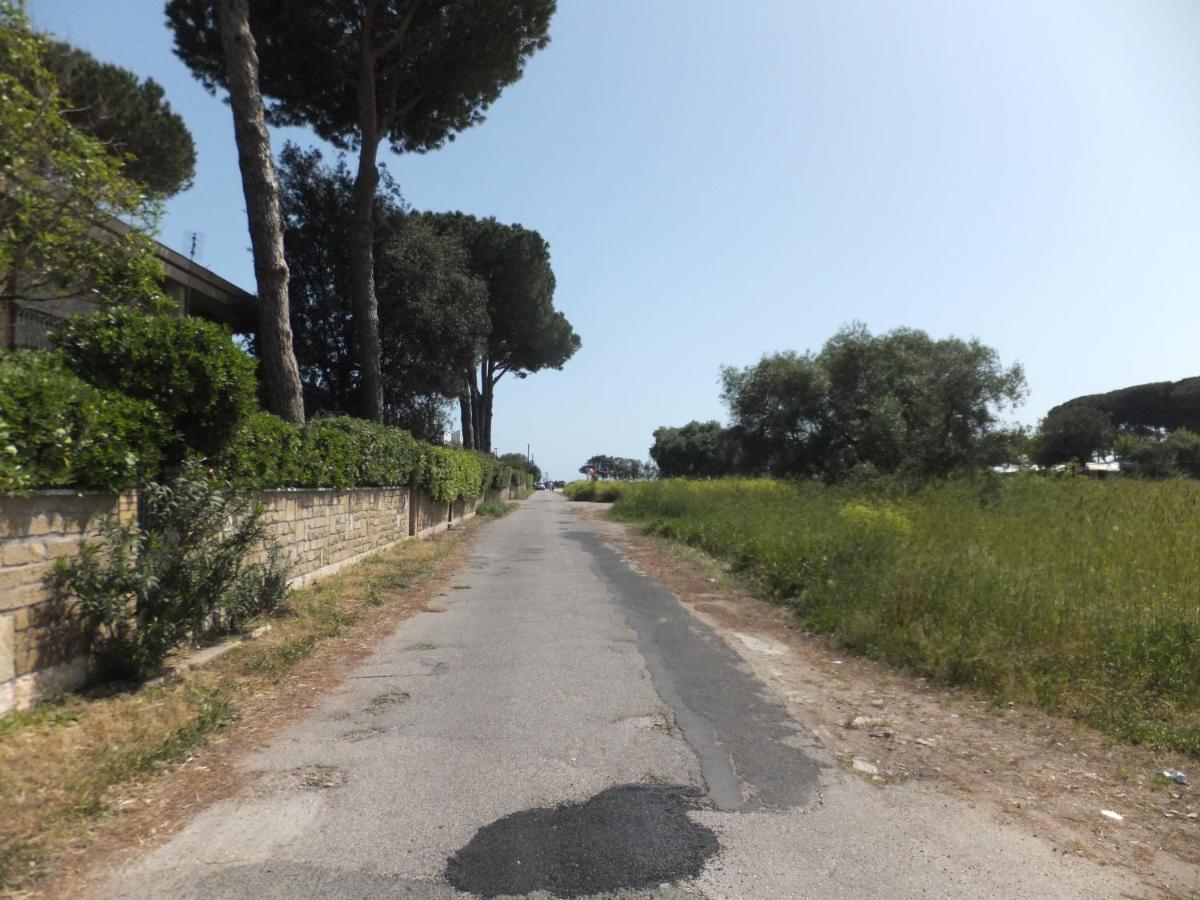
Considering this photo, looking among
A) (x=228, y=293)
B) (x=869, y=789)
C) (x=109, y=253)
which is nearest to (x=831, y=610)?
(x=869, y=789)

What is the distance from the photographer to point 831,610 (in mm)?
9359

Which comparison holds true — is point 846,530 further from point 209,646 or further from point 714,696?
point 209,646

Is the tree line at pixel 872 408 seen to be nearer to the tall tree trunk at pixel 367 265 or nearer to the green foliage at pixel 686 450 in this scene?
the tall tree trunk at pixel 367 265

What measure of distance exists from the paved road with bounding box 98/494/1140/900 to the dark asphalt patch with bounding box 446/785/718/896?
0.01 m

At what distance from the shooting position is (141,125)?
15734mm

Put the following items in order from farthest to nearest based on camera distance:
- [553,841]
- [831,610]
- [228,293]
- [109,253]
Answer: [228,293], [831,610], [109,253], [553,841]

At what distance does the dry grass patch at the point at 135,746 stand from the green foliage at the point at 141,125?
10.7 metres

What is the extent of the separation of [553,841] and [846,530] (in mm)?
9874

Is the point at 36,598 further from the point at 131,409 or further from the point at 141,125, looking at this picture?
the point at 141,125

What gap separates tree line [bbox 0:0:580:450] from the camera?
759 centimetres

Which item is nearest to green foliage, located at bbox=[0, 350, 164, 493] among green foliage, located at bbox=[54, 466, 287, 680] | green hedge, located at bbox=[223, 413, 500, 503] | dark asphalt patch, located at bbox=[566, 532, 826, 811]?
green foliage, located at bbox=[54, 466, 287, 680]

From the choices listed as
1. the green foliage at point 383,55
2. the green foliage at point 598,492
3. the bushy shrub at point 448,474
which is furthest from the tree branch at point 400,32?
the green foliage at point 598,492

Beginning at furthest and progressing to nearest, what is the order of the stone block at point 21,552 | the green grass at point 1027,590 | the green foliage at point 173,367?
1. the green foliage at point 173,367
2. the green grass at point 1027,590
3. the stone block at point 21,552

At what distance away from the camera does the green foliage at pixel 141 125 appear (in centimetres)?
1405
